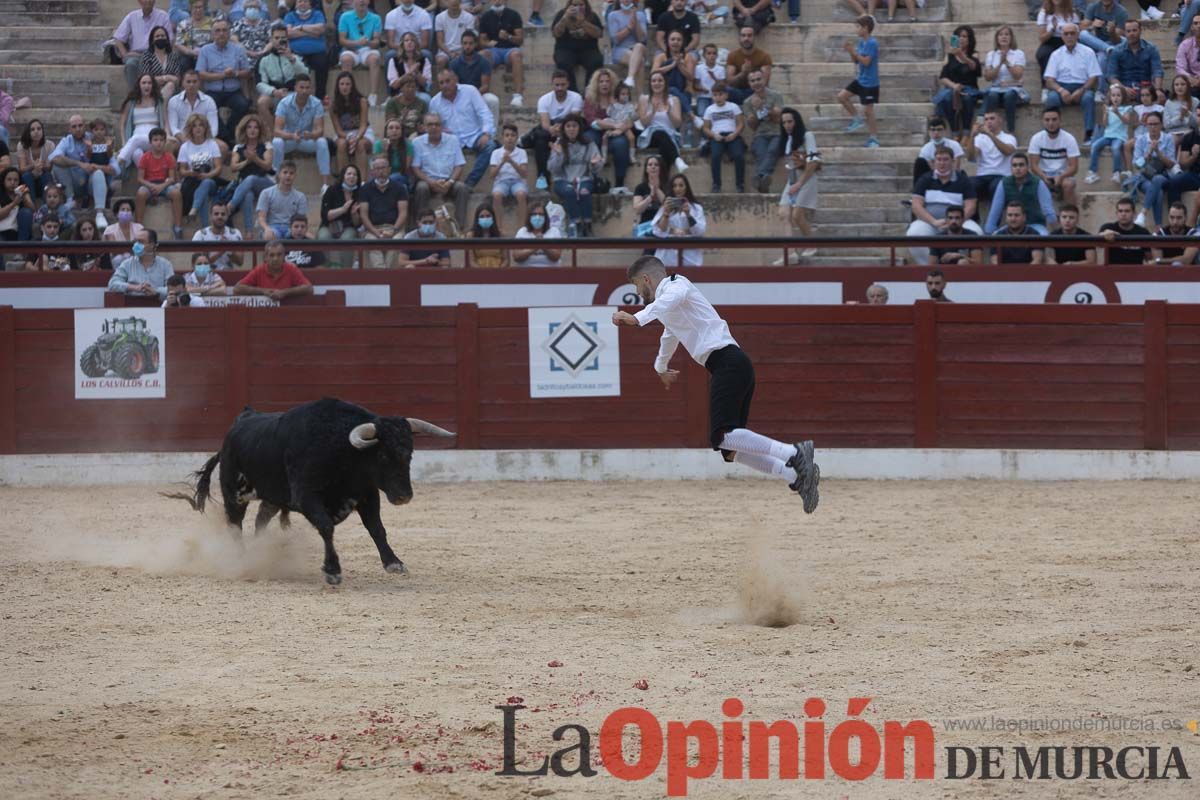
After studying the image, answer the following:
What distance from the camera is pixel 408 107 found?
16344 mm

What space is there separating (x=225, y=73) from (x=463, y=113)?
2653 millimetres

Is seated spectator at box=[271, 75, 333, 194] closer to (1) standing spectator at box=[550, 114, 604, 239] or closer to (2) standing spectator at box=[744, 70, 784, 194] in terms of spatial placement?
(1) standing spectator at box=[550, 114, 604, 239]

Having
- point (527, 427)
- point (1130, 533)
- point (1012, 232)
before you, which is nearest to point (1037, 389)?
point (1012, 232)

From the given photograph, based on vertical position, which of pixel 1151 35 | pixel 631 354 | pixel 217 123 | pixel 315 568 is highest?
pixel 1151 35

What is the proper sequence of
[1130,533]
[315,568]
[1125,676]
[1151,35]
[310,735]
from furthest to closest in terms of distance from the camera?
[1151,35] → [1130,533] → [315,568] → [1125,676] → [310,735]

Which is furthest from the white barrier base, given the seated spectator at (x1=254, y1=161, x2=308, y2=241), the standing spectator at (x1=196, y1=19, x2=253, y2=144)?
the standing spectator at (x1=196, y1=19, x2=253, y2=144)

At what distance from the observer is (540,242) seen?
1423cm

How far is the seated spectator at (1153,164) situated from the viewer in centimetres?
1542

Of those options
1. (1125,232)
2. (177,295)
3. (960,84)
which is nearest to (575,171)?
(177,295)

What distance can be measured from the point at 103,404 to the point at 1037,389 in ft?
27.4

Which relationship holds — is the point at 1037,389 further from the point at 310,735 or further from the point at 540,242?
the point at 310,735

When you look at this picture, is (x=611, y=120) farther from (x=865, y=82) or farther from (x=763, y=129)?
(x=865, y=82)

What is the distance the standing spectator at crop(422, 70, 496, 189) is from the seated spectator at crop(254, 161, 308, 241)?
1.86 meters

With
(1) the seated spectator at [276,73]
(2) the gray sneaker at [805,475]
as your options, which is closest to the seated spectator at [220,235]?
(1) the seated spectator at [276,73]
